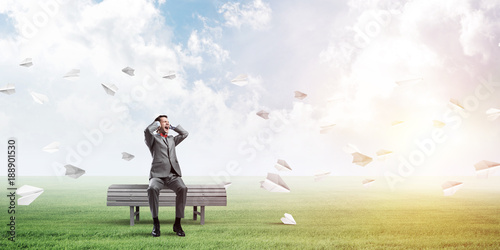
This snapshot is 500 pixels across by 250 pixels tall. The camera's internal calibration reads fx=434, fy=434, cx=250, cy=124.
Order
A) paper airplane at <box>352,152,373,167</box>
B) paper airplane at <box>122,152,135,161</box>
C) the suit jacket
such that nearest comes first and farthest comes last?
the suit jacket, paper airplane at <box>122,152,135,161</box>, paper airplane at <box>352,152,373,167</box>

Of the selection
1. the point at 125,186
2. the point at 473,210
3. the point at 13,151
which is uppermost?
the point at 13,151

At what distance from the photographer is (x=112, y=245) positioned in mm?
6574

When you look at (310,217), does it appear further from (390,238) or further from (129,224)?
(129,224)

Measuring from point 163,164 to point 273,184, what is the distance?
84.3 inches

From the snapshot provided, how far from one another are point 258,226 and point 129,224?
265 centimetres

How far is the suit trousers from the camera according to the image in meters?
7.78

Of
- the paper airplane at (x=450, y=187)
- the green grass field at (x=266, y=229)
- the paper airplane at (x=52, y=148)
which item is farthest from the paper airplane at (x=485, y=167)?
the paper airplane at (x=52, y=148)

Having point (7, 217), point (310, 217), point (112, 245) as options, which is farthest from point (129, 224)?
point (310, 217)

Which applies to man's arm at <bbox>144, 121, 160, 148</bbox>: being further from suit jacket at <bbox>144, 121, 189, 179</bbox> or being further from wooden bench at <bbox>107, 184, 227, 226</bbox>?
wooden bench at <bbox>107, 184, 227, 226</bbox>

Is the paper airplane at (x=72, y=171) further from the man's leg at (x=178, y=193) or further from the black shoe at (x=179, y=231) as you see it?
the black shoe at (x=179, y=231)

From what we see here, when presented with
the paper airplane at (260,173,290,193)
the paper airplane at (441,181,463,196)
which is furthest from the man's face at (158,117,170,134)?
the paper airplane at (441,181,463,196)

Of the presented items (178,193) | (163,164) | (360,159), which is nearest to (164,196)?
(178,193)

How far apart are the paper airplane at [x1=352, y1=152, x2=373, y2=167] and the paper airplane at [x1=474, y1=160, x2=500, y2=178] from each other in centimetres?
201

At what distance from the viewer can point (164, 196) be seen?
28.0ft
